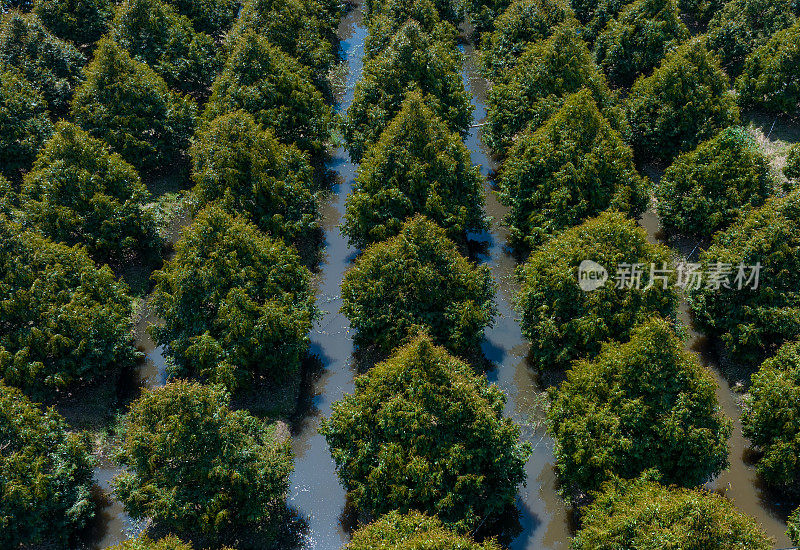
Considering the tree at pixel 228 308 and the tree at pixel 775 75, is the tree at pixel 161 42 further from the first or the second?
the tree at pixel 775 75

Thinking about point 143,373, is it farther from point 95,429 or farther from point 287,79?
point 287,79

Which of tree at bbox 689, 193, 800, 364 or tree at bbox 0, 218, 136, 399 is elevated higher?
tree at bbox 0, 218, 136, 399

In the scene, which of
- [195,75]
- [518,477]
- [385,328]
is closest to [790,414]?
[518,477]

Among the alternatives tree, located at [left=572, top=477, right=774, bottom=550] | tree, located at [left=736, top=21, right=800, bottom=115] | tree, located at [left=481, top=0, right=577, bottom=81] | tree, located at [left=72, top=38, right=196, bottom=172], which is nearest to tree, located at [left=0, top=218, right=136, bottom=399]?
tree, located at [left=72, top=38, right=196, bottom=172]

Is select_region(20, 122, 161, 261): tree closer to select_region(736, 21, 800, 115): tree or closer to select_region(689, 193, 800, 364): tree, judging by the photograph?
select_region(689, 193, 800, 364): tree

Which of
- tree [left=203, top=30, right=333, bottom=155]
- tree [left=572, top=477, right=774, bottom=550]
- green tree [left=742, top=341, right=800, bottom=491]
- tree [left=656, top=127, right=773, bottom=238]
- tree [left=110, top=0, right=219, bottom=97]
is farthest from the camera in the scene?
tree [left=110, top=0, right=219, bottom=97]

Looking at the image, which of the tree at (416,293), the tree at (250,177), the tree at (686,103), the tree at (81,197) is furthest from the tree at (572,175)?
the tree at (81,197)
